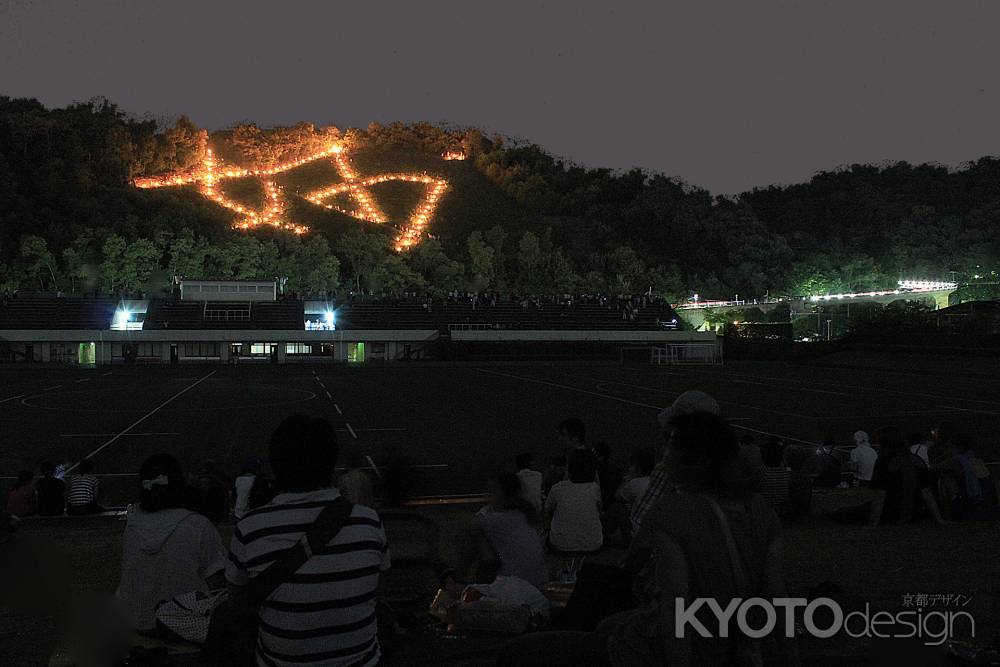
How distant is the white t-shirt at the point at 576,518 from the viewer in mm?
6957

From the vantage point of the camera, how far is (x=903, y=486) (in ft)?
30.4

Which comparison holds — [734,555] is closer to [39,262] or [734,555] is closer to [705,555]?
[705,555]

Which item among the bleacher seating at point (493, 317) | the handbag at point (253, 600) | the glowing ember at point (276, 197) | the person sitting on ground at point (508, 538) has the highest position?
the glowing ember at point (276, 197)

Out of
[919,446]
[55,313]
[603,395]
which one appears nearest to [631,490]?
[919,446]

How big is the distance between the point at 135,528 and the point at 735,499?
3358 mm

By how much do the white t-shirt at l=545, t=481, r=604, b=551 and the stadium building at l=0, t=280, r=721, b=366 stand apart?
179ft

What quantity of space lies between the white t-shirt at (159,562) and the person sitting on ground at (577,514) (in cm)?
316

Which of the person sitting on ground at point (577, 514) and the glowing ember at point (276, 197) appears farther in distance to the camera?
the glowing ember at point (276, 197)

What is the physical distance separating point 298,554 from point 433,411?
23374 millimetres

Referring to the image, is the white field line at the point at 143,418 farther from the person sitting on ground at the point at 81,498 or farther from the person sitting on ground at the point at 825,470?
the person sitting on ground at the point at 825,470

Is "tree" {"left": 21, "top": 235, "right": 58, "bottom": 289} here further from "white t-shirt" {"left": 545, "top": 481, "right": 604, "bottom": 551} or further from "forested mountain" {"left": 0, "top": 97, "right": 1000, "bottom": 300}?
"white t-shirt" {"left": 545, "top": 481, "right": 604, "bottom": 551}

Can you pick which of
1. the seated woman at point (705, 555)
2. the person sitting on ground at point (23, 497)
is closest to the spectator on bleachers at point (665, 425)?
the seated woman at point (705, 555)

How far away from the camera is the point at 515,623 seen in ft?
14.9

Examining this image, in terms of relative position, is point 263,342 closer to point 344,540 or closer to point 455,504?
point 455,504
